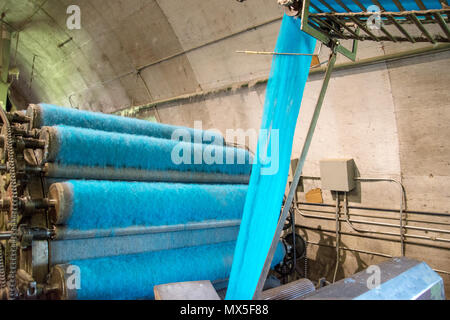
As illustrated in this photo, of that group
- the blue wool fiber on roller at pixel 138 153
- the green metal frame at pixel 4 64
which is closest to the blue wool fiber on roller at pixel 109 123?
the blue wool fiber on roller at pixel 138 153

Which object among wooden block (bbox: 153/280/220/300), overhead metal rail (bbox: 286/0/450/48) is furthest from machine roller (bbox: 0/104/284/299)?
overhead metal rail (bbox: 286/0/450/48)

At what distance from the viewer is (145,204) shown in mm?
1348

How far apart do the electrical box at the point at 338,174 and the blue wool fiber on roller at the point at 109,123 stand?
867 millimetres

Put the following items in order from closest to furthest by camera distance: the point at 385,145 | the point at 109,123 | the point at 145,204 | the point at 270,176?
1. the point at 270,176
2. the point at 145,204
3. the point at 109,123
4. the point at 385,145

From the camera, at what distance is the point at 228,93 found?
2959mm

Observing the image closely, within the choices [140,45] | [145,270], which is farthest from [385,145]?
[140,45]

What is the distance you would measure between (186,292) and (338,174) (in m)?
1.84

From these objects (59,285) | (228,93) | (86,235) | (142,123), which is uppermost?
(228,93)

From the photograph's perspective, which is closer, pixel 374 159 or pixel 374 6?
pixel 374 6

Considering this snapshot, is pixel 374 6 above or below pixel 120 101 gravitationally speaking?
below

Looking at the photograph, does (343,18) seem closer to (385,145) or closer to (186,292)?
(186,292)

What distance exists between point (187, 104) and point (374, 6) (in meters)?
2.53
